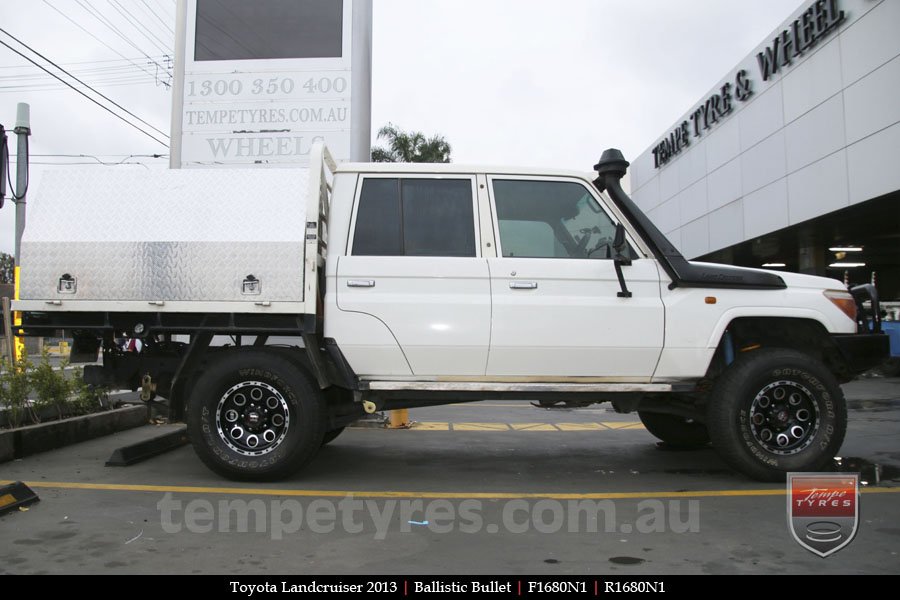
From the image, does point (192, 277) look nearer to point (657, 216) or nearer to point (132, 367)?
point (132, 367)

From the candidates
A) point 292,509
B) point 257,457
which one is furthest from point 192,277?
point 292,509

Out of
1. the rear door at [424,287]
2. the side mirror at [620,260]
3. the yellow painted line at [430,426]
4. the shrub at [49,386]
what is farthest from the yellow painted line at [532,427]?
the shrub at [49,386]

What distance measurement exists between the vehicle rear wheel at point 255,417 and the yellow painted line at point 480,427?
10.6ft

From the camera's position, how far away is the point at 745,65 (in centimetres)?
1792

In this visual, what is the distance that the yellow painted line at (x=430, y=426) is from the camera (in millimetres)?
7705

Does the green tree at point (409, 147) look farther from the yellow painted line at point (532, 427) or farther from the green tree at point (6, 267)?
the green tree at point (6, 267)

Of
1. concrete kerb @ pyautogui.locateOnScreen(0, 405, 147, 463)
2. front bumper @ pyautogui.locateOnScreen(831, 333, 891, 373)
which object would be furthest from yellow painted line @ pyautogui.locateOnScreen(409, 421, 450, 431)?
front bumper @ pyautogui.locateOnScreen(831, 333, 891, 373)

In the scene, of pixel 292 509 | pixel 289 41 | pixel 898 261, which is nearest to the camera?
pixel 292 509

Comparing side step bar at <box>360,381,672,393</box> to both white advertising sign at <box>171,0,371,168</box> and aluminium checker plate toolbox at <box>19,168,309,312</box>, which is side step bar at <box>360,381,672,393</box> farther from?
white advertising sign at <box>171,0,371,168</box>

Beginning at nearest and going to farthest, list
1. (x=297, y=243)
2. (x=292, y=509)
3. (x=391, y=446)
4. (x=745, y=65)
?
1. (x=292, y=509)
2. (x=297, y=243)
3. (x=391, y=446)
4. (x=745, y=65)

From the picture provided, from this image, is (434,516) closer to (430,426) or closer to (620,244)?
(620,244)

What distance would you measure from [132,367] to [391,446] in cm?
249
